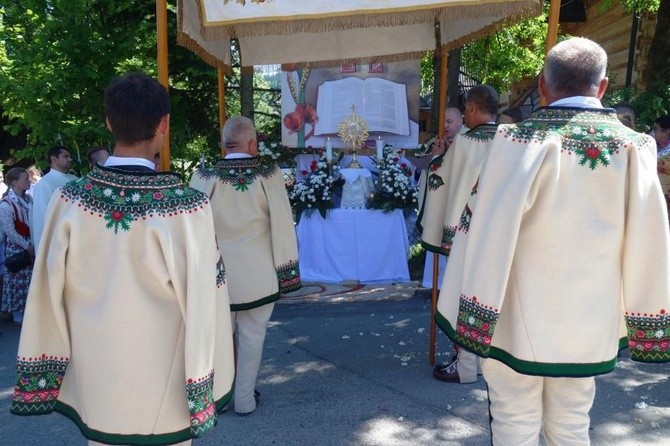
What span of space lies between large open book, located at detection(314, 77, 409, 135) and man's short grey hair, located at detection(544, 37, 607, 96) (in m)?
7.19

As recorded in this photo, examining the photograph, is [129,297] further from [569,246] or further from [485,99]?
[485,99]

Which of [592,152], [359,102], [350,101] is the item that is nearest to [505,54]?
[359,102]

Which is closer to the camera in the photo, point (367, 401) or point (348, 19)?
point (348, 19)

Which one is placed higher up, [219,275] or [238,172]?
[238,172]

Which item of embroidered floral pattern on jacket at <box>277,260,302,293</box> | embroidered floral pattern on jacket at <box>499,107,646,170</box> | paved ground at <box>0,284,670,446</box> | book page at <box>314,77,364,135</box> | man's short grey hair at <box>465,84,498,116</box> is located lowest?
paved ground at <box>0,284,670,446</box>

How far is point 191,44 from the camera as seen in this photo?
429 centimetres

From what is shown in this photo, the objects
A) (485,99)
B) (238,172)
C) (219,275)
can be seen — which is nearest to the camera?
(219,275)

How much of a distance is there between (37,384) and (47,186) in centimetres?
400

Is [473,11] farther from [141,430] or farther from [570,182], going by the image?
[141,430]

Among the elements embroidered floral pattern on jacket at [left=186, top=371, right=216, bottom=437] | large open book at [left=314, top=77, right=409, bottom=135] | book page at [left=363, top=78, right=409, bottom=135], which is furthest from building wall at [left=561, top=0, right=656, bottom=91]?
embroidered floral pattern on jacket at [left=186, top=371, right=216, bottom=437]

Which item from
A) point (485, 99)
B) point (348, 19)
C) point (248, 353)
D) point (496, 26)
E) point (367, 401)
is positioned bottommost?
point (367, 401)

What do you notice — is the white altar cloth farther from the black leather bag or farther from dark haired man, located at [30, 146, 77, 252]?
the black leather bag

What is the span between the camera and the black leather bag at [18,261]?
6422 mm

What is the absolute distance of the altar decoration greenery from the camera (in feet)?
26.2
